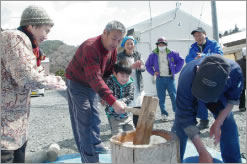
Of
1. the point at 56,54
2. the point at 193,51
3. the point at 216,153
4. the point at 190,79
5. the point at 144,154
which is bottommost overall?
the point at 216,153

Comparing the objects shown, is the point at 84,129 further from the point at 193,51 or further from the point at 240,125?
the point at 240,125

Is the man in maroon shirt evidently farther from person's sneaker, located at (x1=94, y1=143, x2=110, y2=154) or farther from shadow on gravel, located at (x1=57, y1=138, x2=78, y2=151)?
shadow on gravel, located at (x1=57, y1=138, x2=78, y2=151)

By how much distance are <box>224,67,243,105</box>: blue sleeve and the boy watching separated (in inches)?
63.4

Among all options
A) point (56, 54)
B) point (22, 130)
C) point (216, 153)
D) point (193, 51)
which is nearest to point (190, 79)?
point (22, 130)

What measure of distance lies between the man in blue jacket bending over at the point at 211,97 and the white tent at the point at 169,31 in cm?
795

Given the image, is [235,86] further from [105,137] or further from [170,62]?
[170,62]

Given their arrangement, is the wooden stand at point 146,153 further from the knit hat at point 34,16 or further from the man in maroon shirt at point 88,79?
the knit hat at point 34,16

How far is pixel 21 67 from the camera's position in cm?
165

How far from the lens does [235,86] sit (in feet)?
7.04

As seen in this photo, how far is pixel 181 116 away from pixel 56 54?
126 ft

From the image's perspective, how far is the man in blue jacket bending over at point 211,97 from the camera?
1.78 meters

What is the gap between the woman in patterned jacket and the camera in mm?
1655

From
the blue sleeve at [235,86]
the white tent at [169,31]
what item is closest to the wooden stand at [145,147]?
the blue sleeve at [235,86]

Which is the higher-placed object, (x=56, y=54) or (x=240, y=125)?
(x=56, y=54)
